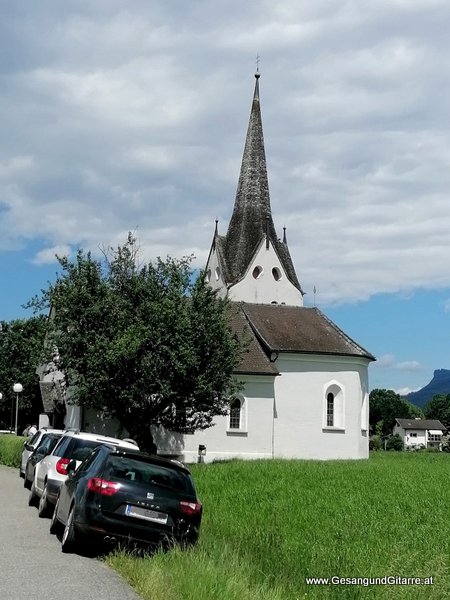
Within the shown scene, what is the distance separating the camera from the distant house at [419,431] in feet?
531

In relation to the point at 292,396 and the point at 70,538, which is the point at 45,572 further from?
the point at 292,396

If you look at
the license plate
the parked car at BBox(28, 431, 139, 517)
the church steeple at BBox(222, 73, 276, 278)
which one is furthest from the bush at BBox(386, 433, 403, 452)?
the license plate

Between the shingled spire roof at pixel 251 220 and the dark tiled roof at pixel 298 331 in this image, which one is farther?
the shingled spire roof at pixel 251 220

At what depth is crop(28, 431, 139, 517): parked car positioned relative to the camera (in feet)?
49.1

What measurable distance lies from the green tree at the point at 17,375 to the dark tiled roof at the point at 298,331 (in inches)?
980

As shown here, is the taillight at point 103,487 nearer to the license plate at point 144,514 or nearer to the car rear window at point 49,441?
the license plate at point 144,514

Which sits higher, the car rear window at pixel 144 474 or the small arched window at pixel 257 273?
the small arched window at pixel 257 273

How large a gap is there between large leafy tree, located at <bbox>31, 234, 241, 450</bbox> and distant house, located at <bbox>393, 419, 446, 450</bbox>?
13440cm

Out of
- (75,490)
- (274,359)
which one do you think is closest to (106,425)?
(274,359)

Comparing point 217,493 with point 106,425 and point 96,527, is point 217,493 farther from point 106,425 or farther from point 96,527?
point 106,425

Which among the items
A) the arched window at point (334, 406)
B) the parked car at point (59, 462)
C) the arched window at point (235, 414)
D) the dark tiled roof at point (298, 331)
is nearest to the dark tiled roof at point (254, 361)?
the dark tiled roof at point (298, 331)

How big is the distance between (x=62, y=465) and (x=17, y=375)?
59695 mm

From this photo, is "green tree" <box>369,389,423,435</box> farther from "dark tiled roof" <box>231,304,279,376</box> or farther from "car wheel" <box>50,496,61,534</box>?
"car wheel" <box>50,496,61,534</box>

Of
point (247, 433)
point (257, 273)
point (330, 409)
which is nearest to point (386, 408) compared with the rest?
point (257, 273)
